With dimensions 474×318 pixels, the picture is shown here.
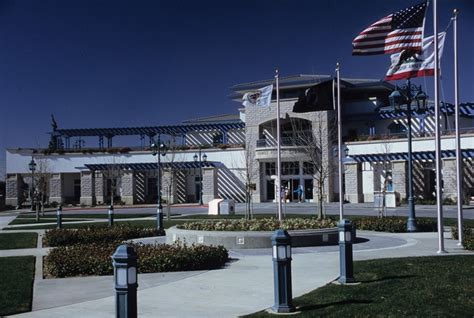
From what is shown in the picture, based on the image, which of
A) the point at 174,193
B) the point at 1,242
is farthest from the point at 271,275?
the point at 174,193

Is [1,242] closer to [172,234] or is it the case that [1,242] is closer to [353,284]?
[172,234]

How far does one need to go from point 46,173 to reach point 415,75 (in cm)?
5522

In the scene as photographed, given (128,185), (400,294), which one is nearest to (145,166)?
(128,185)

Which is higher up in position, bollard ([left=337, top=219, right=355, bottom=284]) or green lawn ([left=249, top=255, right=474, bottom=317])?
bollard ([left=337, top=219, right=355, bottom=284])

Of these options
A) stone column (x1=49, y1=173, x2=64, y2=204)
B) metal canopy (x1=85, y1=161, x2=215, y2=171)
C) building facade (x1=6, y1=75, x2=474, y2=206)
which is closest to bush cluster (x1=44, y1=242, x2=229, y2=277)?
building facade (x1=6, y1=75, x2=474, y2=206)

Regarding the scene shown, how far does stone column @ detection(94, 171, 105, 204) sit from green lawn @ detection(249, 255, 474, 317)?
58.4 meters

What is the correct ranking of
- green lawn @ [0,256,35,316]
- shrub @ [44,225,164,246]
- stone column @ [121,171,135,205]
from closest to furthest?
green lawn @ [0,256,35,316] → shrub @ [44,225,164,246] → stone column @ [121,171,135,205]

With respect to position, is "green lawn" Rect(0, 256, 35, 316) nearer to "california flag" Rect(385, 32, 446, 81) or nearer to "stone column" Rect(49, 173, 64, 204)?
"california flag" Rect(385, 32, 446, 81)

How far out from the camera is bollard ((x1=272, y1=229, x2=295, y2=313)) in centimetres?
862

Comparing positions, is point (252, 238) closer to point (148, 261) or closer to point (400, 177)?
point (148, 261)

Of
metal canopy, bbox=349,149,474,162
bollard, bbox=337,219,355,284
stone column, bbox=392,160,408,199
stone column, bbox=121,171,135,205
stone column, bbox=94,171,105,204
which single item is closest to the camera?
bollard, bbox=337,219,355,284

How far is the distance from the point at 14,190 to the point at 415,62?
61.8 meters

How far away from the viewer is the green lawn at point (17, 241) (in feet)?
66.0

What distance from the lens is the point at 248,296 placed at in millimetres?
10062
